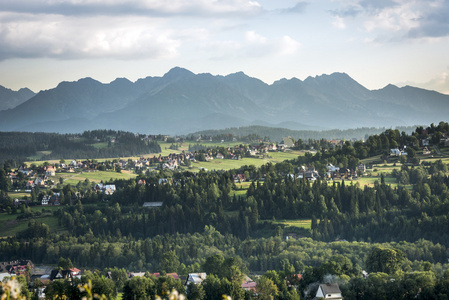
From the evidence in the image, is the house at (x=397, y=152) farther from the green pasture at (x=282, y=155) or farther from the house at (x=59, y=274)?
the house at (x=59, y=274)

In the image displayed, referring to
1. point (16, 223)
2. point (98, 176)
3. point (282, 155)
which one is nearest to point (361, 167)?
point (282, 155)

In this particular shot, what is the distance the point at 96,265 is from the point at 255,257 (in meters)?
19.9

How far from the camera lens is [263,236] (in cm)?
8862

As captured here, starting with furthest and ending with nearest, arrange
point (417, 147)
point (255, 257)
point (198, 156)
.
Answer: point (198, 156) < point (417, 147) < point (255, 257)

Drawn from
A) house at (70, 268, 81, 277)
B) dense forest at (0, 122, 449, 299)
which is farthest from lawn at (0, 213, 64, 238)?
house at (70, 268, 81, 277)

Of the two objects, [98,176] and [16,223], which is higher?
[98,176]

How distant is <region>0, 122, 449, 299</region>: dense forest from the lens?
192 feet

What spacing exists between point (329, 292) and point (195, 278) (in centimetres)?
1390

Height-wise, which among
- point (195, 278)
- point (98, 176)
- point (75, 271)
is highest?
point (98, 176)

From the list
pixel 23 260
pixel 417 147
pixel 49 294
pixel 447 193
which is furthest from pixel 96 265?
pixel 417 147

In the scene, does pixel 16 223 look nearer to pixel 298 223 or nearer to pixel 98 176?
pixel 298 223

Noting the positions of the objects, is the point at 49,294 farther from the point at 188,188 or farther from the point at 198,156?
the point at 198,156

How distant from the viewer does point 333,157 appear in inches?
4995

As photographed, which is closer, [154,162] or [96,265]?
[96,265]
